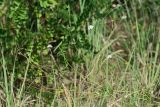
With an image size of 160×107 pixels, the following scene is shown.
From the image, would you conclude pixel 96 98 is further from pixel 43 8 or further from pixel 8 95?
pixel 43 8

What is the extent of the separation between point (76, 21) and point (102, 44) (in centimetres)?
38

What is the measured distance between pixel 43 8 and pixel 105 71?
1.79ft

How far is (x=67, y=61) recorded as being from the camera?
2.87m

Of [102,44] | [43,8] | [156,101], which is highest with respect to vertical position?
[43,8]

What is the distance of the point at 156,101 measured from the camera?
8.78ft

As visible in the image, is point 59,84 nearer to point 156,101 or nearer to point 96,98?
point 96,98

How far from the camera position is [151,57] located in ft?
10.4

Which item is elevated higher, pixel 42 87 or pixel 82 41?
pixel 82 41

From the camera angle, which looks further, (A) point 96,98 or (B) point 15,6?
(B) point 15,6

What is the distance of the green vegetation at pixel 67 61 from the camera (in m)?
2.55

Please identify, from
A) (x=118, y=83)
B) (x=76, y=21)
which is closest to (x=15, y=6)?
(x=76, y=21)

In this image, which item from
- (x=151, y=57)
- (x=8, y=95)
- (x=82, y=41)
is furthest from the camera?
(x=151, y=57)

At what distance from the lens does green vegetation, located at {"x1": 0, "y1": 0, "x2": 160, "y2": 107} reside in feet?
8.37

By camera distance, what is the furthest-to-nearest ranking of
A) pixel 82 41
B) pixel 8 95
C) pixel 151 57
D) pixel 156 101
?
1. pixel 151 57
2. pixel 82 41
3. pixel 156 101
4. pixel 8 95
